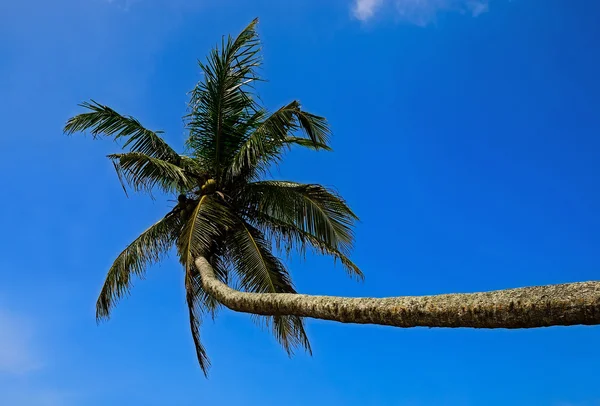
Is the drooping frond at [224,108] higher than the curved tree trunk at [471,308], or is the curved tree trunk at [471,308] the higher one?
the drooping frond at [224,108]

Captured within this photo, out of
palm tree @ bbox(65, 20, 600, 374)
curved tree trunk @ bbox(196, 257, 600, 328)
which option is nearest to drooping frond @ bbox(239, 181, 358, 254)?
palm tree @ bbox(65, 20, 600, 374)

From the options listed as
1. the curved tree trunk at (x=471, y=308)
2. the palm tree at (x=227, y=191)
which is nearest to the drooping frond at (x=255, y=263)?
the palm tree at (x=227, y=191)

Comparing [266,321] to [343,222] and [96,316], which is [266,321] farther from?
[96,316]

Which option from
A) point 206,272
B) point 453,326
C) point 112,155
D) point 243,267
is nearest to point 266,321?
point 243,267

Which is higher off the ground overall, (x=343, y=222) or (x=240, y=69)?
(x=240, y=69)

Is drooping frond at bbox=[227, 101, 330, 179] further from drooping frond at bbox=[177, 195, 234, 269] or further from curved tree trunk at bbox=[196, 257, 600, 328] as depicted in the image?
curved tree trunk at bbox=[196, 257, 600, 328]

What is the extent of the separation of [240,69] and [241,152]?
5.79 ft

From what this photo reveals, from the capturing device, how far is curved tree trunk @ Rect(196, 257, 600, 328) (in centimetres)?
407

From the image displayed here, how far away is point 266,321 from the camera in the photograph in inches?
497

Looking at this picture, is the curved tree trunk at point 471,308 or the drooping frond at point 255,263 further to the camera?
the drooping frond at point 255,263

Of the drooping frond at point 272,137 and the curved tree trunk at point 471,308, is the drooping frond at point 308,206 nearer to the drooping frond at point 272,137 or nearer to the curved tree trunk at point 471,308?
the drooping frond at point 272,137

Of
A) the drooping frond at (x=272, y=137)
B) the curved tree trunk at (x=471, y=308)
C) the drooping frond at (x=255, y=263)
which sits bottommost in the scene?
the curved tree trunk at (x=471, y=308)

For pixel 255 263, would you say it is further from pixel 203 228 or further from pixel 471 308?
pixel 471 308

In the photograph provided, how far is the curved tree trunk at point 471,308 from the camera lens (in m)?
4.07
